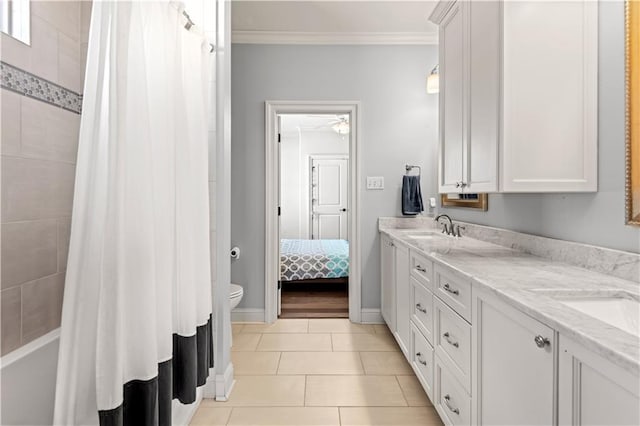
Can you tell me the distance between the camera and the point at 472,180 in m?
1.82

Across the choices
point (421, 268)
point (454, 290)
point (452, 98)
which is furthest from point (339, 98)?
point (454, 290)

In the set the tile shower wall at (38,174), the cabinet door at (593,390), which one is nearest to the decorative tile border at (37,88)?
the tile shower wall at (38,174)

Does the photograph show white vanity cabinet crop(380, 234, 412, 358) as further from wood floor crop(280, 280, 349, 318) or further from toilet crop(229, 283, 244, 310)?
toilet crop(229, 283, 244, 310)

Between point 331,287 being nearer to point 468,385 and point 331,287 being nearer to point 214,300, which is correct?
point 214,300

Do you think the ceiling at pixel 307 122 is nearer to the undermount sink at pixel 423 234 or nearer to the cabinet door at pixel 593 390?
the undermount sink at pixel 423 234

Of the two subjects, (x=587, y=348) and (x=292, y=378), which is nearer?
(x=587, y=348)

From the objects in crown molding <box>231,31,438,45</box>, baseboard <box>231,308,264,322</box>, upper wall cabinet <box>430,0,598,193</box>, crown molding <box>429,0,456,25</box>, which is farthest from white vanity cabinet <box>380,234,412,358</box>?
crown molding <box>231,31,438,45</box>

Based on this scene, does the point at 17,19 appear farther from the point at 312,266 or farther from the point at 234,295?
the point at 312,266

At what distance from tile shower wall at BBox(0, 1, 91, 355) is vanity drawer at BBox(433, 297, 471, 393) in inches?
70.2

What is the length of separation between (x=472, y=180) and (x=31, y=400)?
2152mm

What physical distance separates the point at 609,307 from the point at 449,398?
2.64 feet

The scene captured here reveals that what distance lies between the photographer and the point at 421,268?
1.99 m

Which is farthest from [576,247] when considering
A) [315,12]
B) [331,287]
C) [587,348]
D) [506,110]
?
[331,287]

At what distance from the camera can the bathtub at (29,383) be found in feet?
3.92
